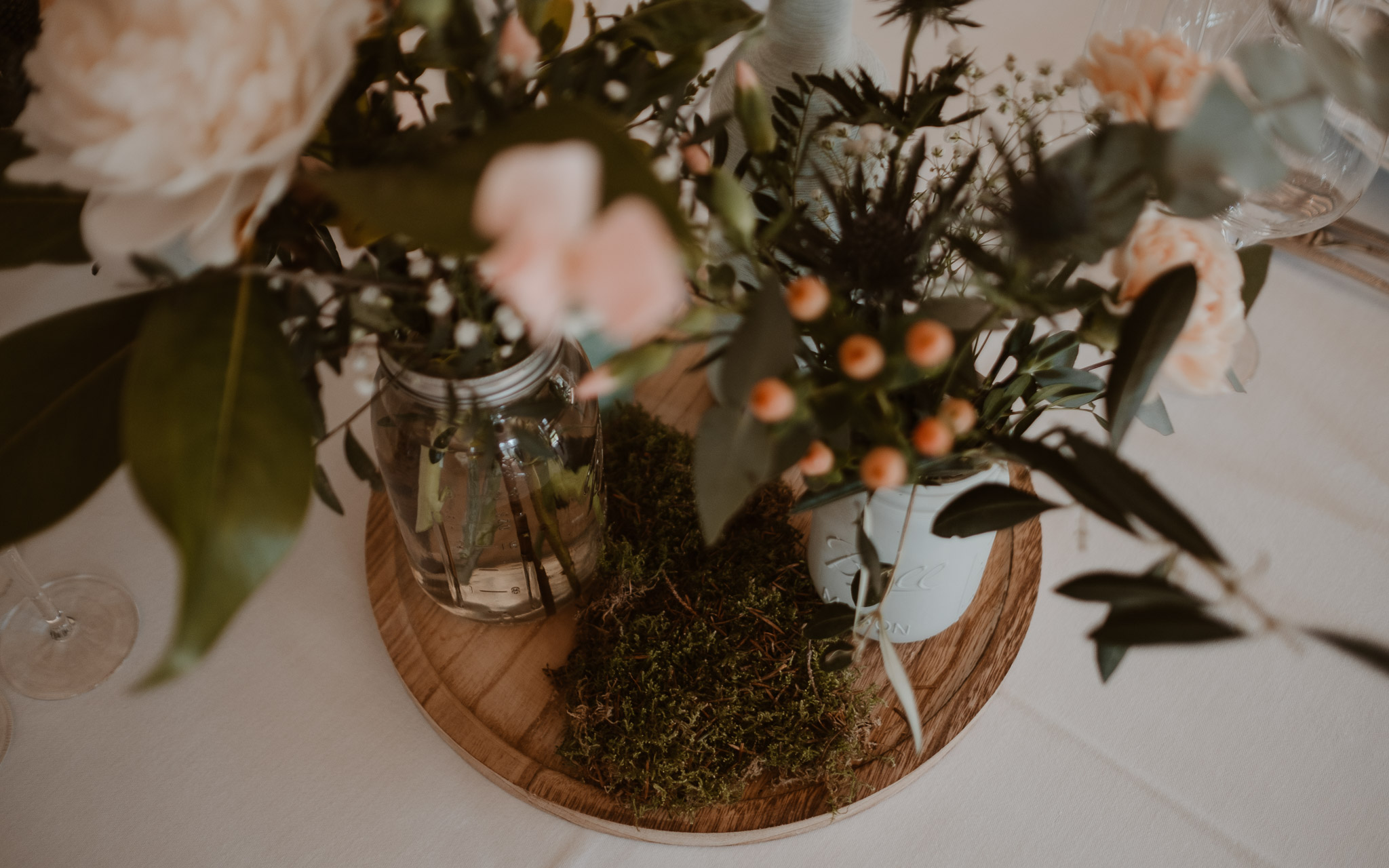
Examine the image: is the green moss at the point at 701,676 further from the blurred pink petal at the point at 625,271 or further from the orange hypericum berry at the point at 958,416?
the blurred pink petal at the point at 625,271

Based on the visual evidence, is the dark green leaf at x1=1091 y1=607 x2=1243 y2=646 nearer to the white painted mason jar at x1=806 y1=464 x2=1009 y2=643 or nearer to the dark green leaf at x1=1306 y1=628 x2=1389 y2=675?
the dark green leaf at x1=1306 y1=628 x2=1389 y2=675

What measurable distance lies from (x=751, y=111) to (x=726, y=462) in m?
0.12

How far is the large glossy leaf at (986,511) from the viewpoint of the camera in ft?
1.09

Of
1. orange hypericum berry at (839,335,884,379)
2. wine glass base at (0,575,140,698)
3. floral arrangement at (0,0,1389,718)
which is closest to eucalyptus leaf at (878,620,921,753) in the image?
floral arrangement at (0,0,1389,718)

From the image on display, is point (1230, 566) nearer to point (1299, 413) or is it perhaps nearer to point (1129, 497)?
point (1129, 497)

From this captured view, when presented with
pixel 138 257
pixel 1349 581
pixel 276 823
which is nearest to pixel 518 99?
pixel 138 257

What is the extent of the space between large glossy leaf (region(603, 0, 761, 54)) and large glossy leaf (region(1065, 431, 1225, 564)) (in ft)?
0.63

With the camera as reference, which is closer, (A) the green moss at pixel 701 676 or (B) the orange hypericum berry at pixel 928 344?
(B) the orange hypericum berry at pixel 928 344

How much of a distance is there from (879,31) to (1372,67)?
62cm

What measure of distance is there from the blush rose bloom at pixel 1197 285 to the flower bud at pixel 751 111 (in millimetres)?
130

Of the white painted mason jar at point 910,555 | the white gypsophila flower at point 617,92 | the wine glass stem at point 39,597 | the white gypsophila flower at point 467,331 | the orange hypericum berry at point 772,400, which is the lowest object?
the wine glass stem at point 39,597

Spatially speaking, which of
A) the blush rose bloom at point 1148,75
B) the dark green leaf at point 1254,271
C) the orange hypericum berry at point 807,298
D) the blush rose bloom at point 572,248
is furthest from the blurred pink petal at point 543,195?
the dark green leaf at point 1254,271

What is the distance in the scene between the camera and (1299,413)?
661 millimetres

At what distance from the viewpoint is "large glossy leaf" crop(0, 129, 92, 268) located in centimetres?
30
